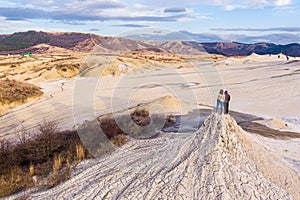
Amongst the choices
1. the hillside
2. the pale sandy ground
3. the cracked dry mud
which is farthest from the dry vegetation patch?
the hillside

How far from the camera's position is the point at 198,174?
6.38 meters

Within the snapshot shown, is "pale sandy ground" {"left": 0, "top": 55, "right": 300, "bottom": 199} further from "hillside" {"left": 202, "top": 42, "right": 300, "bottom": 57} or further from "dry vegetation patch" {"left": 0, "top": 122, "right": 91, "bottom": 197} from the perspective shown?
"hillside" {"left": 202, "top": 42, "right": 300, "bottom": 57}

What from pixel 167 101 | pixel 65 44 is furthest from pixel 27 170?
pixel 65 44

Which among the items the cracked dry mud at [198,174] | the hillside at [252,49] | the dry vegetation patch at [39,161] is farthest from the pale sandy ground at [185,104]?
the hillside at [252,49]

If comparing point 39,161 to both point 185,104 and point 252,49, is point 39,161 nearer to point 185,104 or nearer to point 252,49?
point 185,104

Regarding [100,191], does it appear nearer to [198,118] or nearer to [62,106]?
[198,118]

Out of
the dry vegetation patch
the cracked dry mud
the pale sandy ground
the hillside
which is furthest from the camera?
the hillside

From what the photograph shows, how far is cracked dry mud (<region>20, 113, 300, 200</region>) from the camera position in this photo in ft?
20.0

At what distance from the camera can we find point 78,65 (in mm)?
45938

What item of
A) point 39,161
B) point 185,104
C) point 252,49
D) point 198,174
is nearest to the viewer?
point 198,174

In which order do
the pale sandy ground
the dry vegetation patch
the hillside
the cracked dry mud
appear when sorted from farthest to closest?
the hillside
the dry vegetation patch
the pale sandy ground
the cracked dry mud

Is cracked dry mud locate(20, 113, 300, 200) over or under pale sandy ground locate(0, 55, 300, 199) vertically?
over

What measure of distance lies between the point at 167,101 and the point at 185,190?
39.9ft

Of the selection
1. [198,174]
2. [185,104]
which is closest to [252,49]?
[185,104]
